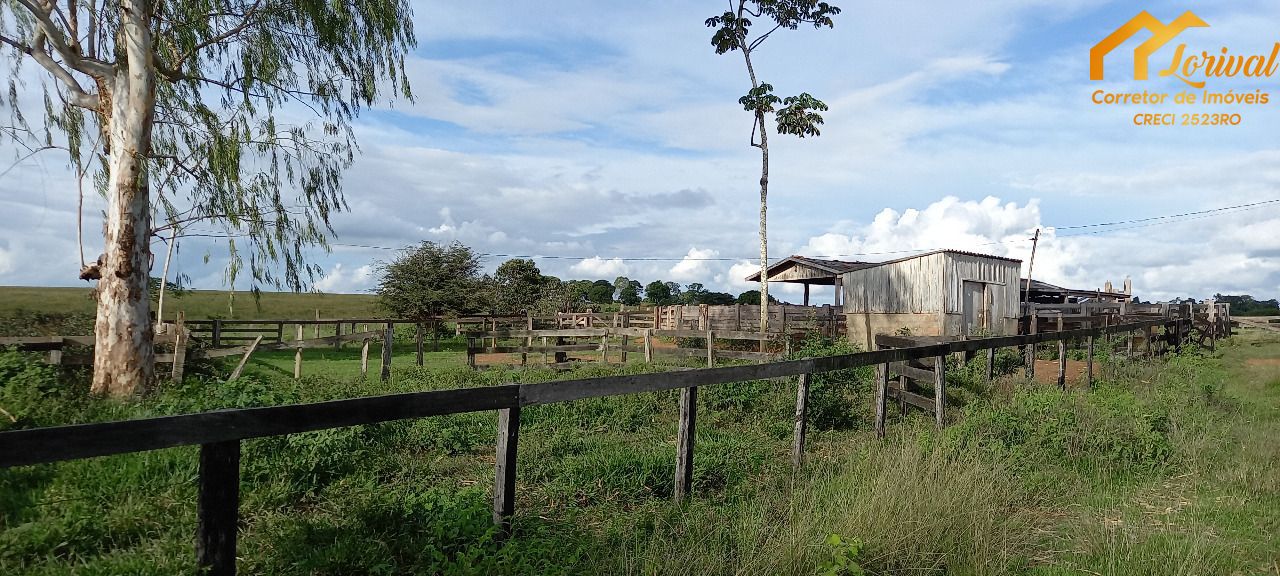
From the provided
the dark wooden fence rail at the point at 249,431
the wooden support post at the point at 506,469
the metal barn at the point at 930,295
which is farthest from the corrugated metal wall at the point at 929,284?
the wooden support post at the point at 506,469

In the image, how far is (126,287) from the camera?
1109 cm

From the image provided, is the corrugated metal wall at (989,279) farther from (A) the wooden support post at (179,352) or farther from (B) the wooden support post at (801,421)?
(A) the wooden support post at (179,352)

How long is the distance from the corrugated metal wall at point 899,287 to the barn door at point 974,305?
51.8 inches

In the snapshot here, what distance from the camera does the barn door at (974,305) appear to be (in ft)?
90.9

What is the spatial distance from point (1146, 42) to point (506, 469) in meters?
18.8

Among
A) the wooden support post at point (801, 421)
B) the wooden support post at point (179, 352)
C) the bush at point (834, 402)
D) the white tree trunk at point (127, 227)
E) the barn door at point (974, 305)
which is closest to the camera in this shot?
the wooden support post at point (801, 421)

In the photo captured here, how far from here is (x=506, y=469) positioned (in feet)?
12.7

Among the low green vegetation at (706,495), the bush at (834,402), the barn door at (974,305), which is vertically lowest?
the low green vegetation at (706,495)

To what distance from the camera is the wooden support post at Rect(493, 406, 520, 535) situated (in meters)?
3.85

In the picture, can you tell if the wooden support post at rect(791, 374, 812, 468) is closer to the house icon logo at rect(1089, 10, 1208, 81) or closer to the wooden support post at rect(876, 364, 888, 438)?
the wooden support post at rect(876, 364, 888, 438)

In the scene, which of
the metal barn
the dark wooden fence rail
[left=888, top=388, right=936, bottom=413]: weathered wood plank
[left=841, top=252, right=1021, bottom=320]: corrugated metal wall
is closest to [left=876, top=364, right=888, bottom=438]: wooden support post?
[left=888, top=388, right=936, bottom=413]: weathered wood plank

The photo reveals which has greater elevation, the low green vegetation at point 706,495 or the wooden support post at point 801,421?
the wooden support post at point 801,421

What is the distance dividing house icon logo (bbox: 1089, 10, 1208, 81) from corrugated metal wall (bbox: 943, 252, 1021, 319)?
10.4 m

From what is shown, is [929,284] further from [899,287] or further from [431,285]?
[431,285]
